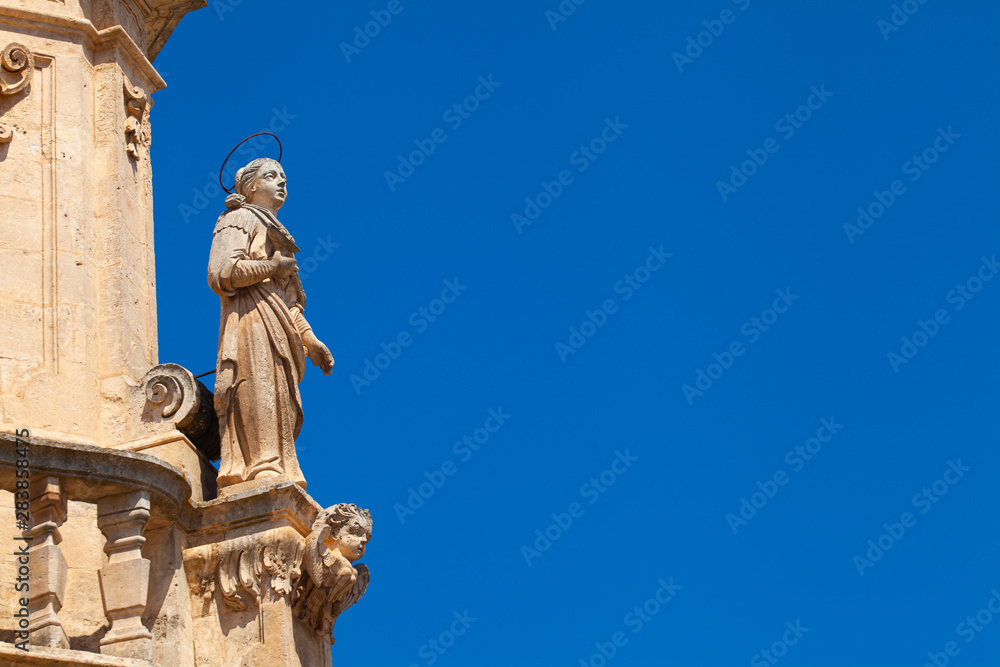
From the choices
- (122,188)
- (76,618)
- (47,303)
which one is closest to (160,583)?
(76,618)

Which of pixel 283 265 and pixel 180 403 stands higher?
pixel 283 265

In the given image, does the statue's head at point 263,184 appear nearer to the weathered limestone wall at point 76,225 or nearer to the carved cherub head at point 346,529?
the weathered limestone wall at point 76,225

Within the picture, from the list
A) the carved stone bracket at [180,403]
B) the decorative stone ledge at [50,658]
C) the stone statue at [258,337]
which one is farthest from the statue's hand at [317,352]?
the decorative stone ledge at [50,658]

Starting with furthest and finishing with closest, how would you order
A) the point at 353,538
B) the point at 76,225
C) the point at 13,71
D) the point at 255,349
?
the point at 13,71
the point at 76,225
the point at 255,349
the point at 353,538

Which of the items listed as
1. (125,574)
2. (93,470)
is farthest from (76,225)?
(125,574)

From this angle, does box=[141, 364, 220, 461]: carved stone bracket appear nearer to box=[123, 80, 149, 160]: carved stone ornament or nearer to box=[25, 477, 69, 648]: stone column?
box=[25, 477, 69, 648]: stone column

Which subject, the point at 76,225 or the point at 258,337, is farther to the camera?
the point at 76,225

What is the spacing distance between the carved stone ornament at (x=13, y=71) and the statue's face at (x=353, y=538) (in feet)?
15.1

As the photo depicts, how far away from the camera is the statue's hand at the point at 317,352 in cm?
1603

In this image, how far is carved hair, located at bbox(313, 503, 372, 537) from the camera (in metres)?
15.0

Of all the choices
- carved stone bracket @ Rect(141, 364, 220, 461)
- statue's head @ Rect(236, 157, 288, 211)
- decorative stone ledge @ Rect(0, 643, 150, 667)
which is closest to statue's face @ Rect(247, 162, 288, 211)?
statue's head @ Rect(236, 157, 288, 211)

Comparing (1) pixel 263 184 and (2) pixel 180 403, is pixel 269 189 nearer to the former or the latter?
(1) pixel 263 184

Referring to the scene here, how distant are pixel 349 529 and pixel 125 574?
2.11 meters

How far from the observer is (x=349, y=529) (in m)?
15.1
